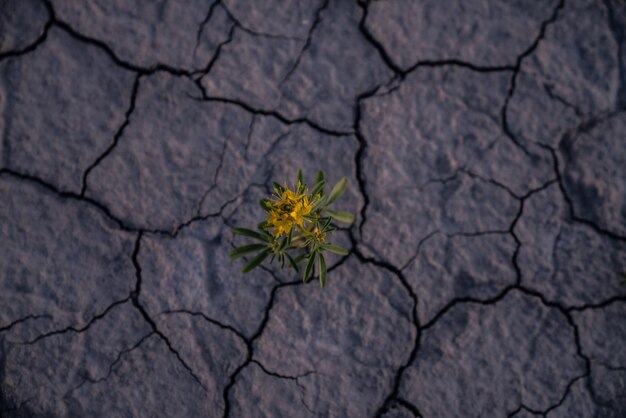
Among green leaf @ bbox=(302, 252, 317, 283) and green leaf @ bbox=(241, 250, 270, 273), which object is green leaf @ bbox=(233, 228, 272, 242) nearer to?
green leaf @ bbox=(241, 250, 270, 273)

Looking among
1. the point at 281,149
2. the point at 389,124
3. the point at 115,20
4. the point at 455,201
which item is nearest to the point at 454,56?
the point at 389,124

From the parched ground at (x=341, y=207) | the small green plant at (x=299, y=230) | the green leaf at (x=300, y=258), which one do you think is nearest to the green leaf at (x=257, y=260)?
the small green plant at (x=299, y=230)

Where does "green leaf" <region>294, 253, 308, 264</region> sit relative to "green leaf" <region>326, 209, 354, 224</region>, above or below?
below

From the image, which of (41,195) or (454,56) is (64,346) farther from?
(454,56)

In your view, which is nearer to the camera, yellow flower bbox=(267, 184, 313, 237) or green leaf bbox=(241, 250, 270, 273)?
yellow flower bbox=(267, 184, 313, 237)

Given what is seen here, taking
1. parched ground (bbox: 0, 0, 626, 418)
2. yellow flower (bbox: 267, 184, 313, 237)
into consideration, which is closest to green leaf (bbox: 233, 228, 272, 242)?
yellow flower (bbox: 267, 184, 313, 237)

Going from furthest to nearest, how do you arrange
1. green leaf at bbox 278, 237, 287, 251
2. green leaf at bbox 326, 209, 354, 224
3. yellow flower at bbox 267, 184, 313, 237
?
green leaf at bbox 326, 209, 354, 224, green leaf at bbox 278, 237, 287, 251, yellow flower at bbox 267, 184, 313, 237

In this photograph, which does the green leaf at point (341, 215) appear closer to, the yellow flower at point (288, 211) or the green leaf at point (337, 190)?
the green leaf at point (337, 190)

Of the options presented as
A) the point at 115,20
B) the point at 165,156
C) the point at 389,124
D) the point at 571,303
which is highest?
the point at 115,20
